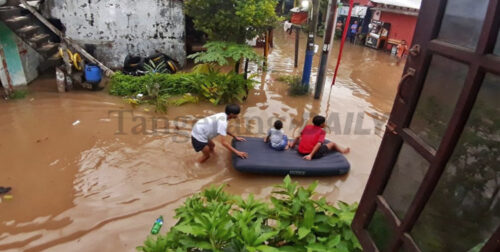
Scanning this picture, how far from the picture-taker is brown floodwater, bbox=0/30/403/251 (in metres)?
3.85

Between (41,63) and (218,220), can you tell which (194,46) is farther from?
(218,220)

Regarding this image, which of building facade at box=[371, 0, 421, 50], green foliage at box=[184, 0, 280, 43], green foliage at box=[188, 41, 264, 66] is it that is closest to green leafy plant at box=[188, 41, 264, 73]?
green foliage at box=[188, 41, 264, 66]

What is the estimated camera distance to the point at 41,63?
9.05 metres

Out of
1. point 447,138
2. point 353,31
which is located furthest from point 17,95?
point 353,31

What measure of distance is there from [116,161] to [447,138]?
16.4ft

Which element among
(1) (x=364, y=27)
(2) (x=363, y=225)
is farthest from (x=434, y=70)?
(1) (x=364, y=27)

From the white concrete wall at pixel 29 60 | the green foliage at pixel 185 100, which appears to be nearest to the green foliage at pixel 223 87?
the green foliage at pixel 185 100

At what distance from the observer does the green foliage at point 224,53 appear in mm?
7059

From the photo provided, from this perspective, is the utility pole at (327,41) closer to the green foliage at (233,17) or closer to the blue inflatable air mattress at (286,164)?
the green foliage at (233,17)

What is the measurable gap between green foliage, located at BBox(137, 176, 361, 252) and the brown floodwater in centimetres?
189

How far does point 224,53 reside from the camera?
23.5ft

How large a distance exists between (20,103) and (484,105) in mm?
8633

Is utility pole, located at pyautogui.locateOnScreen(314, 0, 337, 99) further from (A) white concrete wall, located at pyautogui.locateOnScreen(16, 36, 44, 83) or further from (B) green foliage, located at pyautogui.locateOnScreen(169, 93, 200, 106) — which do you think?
(A) white concrete wall, located at pyautogui.locateOnScreen(16, 36, 44, 83)

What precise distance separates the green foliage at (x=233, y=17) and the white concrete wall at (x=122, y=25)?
202 cm
